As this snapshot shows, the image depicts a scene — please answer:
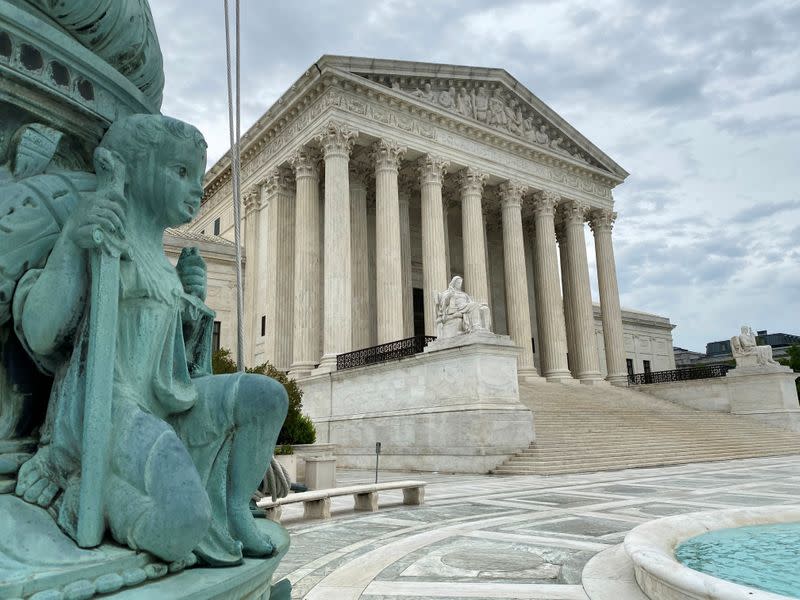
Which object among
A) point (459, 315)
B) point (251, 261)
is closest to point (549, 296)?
point (459, 315)

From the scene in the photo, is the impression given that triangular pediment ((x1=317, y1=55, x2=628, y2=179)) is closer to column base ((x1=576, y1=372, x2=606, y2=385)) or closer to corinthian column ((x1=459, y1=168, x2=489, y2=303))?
corinthian column ((x1=459, y1=168, x2=489, y2=303))

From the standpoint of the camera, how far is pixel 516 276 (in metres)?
30.5

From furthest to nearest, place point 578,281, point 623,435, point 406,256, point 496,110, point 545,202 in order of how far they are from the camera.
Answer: point 578,281 → point 545,202 → point 496,110 → point 406,256 → point 623,435

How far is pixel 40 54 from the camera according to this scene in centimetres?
239

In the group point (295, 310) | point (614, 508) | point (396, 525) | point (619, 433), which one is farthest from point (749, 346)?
point (396, 525)

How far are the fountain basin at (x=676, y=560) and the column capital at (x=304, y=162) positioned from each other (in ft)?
78.8

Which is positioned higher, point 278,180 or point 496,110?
point 496,110

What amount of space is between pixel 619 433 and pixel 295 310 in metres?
14.1

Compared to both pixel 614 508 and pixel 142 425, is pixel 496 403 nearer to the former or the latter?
pixel 614 508

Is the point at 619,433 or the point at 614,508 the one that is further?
the point at 619,433

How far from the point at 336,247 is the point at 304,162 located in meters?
5.21

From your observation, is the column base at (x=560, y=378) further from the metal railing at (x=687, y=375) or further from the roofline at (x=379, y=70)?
the roofline at (x=379, y=70)

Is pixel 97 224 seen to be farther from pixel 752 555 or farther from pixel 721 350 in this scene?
pixel 721 350

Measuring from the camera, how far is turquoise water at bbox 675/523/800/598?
12.3ft
